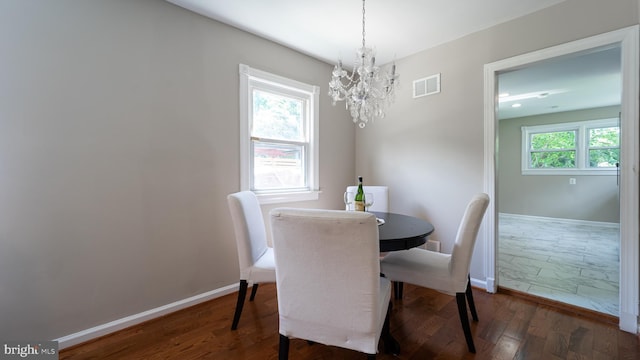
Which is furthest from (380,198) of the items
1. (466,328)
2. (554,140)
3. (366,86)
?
(554,140)

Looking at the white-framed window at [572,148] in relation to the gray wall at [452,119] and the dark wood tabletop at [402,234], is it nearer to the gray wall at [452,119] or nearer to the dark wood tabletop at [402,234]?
the gray wall at [452,119]

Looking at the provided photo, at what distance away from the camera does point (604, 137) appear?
5.19 metres

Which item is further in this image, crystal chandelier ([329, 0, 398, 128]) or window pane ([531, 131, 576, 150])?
window pane ([531, 131, 576, 150])

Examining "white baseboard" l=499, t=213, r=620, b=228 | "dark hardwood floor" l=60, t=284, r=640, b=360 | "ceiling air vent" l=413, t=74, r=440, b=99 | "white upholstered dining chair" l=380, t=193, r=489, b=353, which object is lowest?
"dark hardwood floor" l=60, t=284, r=640, b=360

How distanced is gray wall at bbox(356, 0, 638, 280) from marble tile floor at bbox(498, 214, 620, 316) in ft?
2.10

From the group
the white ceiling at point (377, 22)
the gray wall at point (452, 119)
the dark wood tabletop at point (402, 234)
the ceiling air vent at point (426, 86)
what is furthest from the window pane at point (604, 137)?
the dark wood tabletop at point (402, 234)

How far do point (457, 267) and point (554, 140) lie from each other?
19.8ft

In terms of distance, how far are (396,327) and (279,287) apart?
1097mm

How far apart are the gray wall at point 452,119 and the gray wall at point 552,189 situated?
11.7 feet

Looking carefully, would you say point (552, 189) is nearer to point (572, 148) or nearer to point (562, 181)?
point (562, 181)

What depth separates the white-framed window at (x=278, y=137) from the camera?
2.55 metres

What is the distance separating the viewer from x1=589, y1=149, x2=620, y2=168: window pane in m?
5.09

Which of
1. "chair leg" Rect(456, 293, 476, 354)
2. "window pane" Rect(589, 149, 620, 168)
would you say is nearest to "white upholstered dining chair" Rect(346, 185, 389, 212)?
"chair leg" Rect(456, 293, 476, 354)

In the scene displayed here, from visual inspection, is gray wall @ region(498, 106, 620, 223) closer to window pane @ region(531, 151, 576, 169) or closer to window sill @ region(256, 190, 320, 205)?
window pane @ region(531, 151, 576, 169)
